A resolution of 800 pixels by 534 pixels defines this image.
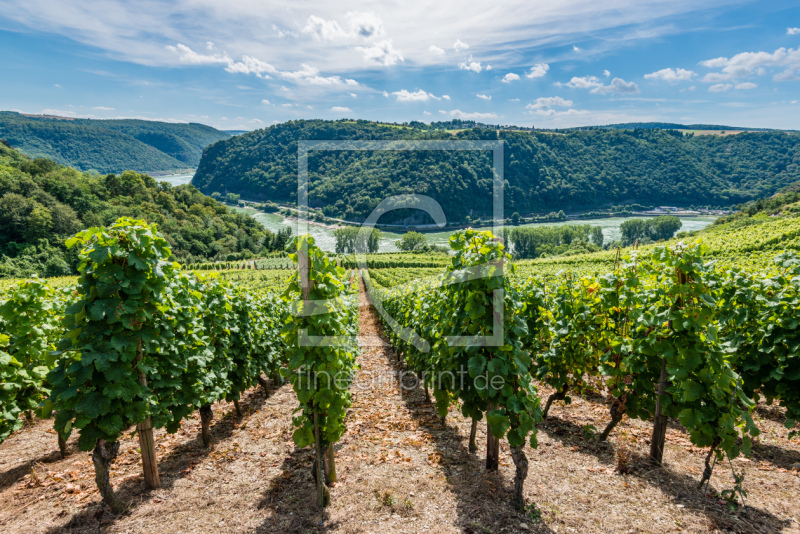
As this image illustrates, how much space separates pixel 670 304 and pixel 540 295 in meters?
3.08

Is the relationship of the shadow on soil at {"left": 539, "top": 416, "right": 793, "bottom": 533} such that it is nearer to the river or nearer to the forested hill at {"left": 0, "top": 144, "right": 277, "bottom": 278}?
the forested hill at {"left": 0, "top": 144, "right": 277, "bottom": 278}

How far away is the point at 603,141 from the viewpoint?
174250 mm

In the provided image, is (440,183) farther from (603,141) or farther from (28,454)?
(603,141)

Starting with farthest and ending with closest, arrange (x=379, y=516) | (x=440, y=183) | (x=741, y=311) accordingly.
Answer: (x=440, y=183), (x=741, y=311), (x=379, y=516)

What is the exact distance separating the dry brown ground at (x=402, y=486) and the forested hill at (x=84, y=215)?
45534 millimetres

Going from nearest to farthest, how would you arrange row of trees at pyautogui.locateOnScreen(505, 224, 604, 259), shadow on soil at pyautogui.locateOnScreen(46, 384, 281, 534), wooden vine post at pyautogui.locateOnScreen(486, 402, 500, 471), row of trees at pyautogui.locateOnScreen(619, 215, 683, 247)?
shadow on soil at pyautogui.locateOnScreen(46, 384, 281, 534) → wooden vine post at pyautogui.locateOnScreen(486, 402, 500, 471) → row of trees at pyautogui.locateOnScreen(505, 224, 604, 259) → row of trees at pyautogui.locateOnScreen(619, 215, 683, 247)

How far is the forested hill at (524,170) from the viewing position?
89625 millimetres

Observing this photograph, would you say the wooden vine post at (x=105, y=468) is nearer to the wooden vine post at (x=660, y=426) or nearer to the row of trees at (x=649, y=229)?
→ the wooden vine post at (x=660, y=426)

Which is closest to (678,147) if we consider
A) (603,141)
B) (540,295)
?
(603,141)

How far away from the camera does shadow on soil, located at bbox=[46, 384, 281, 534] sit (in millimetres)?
4844

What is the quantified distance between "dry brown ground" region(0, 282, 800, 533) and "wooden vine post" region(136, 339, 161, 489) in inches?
7.6

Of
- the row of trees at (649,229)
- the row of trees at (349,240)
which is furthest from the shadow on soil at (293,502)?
the row of trees at (649,229)

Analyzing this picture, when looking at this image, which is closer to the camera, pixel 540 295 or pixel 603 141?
pixel 540 295

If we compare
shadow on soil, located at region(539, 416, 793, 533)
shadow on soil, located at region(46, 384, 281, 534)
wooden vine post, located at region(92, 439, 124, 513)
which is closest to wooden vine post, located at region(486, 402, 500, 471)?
shadow on soil, located at region(539, 416, 793, 533)
